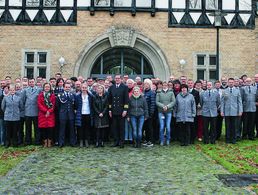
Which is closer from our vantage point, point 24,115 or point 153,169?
point 153,169

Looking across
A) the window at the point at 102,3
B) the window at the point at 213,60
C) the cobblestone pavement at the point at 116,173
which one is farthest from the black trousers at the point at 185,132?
the window at the point at 102,3

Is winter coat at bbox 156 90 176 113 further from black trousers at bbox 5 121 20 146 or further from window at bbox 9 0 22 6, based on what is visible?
window at bbox 9 0 22 6

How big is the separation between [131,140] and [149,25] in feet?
25.2

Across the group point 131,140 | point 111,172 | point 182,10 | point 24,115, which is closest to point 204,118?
point 131,140

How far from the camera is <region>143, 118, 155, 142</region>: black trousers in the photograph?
384 inches

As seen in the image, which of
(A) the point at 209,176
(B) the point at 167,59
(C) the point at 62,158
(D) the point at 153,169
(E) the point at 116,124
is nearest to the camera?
(A) the point at 209,176

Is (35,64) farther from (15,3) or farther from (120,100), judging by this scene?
(120,100)

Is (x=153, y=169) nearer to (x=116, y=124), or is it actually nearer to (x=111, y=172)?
(x=111, y=172)

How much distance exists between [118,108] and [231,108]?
326cm

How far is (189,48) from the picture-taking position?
15945mm

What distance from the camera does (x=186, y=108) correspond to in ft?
31.3

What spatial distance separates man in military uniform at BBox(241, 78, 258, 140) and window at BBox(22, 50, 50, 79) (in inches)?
359

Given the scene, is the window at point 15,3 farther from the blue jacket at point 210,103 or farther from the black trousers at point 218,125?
the black trousers at point 218,125

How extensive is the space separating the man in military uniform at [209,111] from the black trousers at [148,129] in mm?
1496
